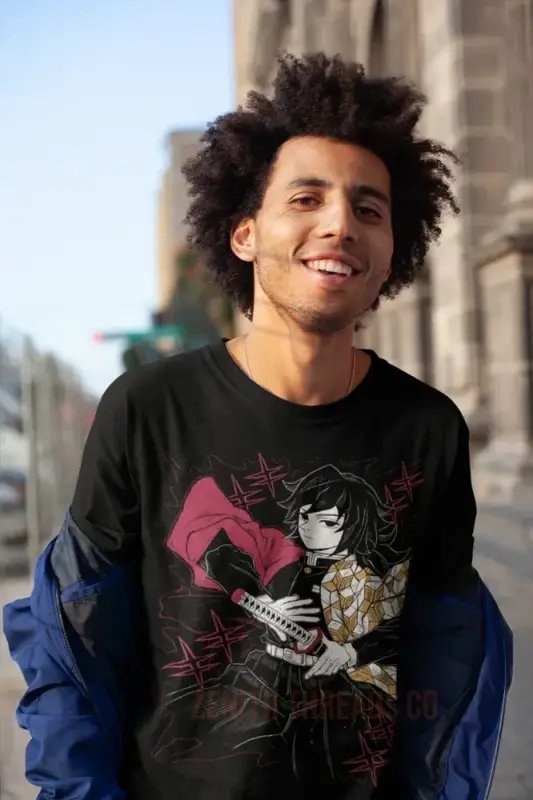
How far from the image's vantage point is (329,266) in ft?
4.46

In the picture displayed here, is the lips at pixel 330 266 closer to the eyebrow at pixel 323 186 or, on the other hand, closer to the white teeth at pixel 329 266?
the white teeth at pixel 329 266

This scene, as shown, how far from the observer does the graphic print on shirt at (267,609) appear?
4.48 ft

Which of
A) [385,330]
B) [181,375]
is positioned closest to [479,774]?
[181,375]

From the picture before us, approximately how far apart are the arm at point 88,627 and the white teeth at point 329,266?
36 cm

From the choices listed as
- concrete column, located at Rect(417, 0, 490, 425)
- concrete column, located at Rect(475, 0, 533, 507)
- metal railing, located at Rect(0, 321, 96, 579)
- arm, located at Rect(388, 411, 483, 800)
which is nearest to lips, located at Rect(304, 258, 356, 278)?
arm, located at Rect(388, 411, 483, 800)

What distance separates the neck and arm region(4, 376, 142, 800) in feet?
0.76

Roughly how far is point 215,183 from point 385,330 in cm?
774

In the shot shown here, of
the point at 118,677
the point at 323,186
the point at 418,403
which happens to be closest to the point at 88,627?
the point at 118,677

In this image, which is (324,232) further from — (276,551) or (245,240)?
(276,551)

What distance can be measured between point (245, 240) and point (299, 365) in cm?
25

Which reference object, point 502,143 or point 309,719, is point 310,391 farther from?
point 502,143

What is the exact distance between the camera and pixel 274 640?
1367 millimetres

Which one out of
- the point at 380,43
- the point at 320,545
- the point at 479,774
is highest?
the point at 380,43

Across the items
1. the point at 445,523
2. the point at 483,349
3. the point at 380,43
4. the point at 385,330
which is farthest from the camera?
the point at 380,43
